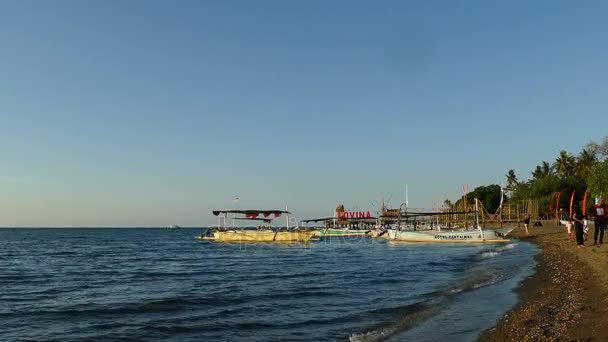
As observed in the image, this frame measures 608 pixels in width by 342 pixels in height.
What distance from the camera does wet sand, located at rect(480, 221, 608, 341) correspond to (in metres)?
9.84

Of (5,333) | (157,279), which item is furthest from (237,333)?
(157,279)

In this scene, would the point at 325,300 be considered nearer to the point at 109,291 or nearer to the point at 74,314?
the point at 74,314

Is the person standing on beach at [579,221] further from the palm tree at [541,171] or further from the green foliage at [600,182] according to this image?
the palm tree at [541,171]

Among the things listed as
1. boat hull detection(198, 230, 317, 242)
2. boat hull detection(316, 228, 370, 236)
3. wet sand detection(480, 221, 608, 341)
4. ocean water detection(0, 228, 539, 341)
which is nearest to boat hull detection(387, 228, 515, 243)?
boat hull detection(198, 230, 317, 242)

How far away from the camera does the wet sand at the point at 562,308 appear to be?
9836 mm

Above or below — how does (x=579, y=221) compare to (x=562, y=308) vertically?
above

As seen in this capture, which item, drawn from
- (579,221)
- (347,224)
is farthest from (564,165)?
(579,221)

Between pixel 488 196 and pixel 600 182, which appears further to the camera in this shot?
pixel 488 196

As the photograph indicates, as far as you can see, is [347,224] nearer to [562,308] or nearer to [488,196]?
[488,196]

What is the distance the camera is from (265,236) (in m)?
75.1

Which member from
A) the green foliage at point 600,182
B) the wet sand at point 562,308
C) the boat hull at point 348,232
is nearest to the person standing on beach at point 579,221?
the wet sand at point 562,308

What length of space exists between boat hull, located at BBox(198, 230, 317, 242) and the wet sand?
53.7 meters

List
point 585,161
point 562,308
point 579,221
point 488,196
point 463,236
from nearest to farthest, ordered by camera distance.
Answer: point 562,308
point 579,221
point 463,236
point 585,161
point 488,196

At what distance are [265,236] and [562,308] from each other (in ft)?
211
